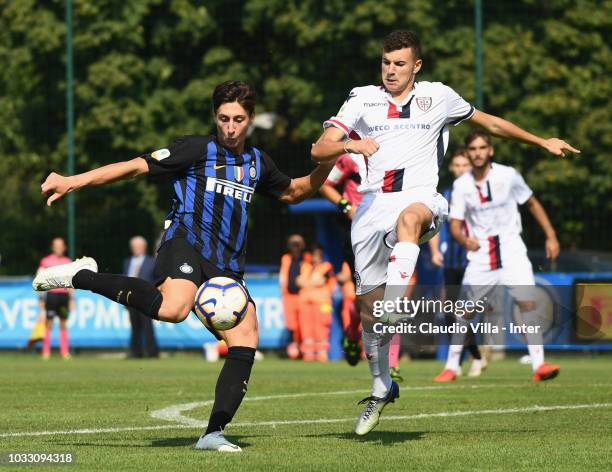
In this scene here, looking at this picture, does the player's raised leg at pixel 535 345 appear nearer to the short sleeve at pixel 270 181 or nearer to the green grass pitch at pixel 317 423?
the green grass pitch at pixel 317 423

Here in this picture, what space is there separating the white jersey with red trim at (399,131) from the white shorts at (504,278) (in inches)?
209

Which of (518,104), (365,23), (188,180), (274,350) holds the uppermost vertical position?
(365,23)

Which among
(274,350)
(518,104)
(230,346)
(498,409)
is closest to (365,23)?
(518,104)

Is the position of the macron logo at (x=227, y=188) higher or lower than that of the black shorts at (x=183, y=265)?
higher

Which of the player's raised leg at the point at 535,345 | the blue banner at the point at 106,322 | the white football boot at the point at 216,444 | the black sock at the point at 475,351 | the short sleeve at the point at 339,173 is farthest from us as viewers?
the blue banner at the point at 106,322

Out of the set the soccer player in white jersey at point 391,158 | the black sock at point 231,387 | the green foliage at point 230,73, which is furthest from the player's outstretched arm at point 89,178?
the green foliage at point 230,73

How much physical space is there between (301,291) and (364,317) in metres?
12.8

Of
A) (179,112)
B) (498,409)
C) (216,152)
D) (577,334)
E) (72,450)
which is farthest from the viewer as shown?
(179,112)

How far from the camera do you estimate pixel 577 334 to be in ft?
50.2

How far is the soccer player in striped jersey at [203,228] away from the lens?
25.3 ft

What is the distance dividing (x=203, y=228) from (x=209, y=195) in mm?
201

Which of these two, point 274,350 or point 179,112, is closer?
point 274,350

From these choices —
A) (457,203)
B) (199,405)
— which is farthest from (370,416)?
(457,203)

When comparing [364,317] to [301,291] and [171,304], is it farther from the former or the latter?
[301,291]
